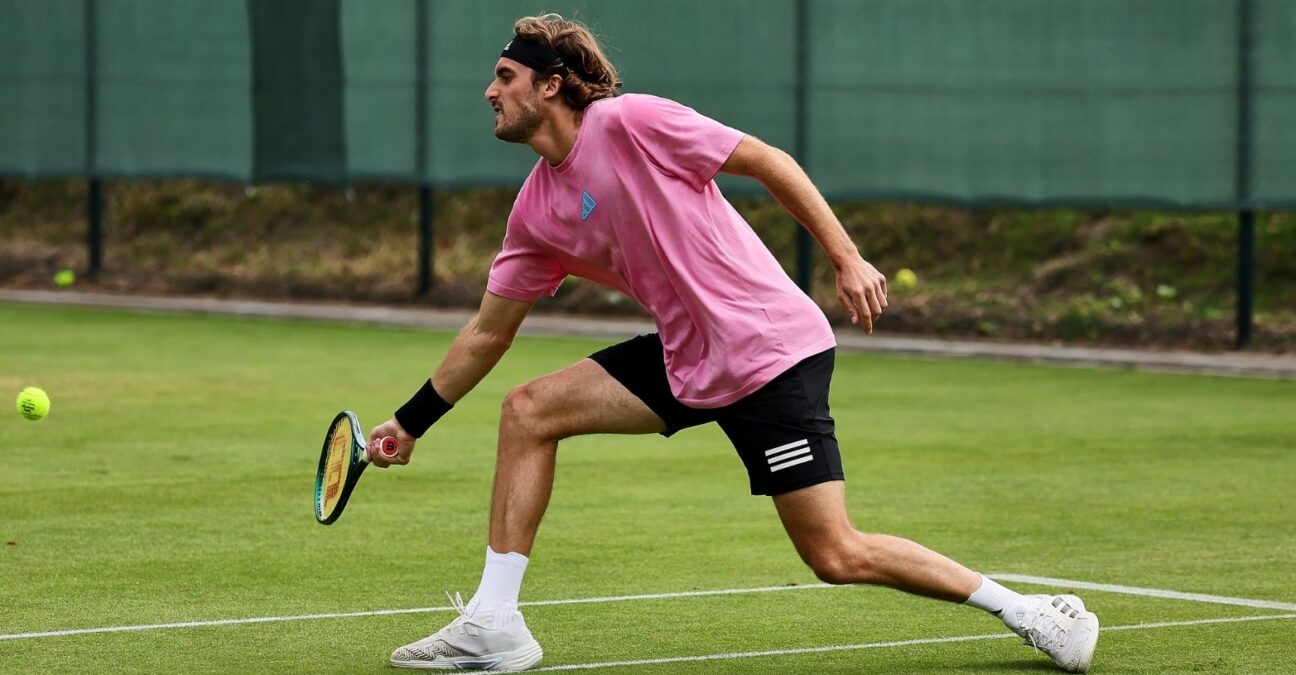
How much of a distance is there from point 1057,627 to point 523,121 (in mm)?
1844

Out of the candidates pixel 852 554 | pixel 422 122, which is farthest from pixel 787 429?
pixel 422 122

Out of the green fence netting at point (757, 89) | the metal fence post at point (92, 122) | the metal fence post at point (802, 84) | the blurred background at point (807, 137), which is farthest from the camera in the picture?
the metal fence post at point (92, 122)

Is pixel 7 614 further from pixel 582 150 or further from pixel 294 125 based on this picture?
pixel 294 125

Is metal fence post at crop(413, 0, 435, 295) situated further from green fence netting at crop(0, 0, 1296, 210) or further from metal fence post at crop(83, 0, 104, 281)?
metal fence post at crop(83, 0, 104, 281)

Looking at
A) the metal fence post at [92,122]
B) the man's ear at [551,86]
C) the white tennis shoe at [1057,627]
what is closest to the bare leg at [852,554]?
the white tennis shoe at [1057,627]

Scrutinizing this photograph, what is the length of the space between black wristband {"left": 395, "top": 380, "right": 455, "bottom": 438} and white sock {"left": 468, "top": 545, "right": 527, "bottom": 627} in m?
0.45

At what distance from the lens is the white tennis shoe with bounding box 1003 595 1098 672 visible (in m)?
5.85

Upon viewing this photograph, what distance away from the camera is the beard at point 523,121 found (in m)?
5.82

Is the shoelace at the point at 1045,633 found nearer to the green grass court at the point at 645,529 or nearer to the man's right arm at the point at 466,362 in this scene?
the green grass court at the point at 645,529

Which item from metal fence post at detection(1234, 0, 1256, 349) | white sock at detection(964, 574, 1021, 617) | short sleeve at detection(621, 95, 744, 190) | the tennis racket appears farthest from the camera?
metal fence post at detection(1234, 0, 1256, 349)

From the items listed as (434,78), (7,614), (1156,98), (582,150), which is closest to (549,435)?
(582,150)

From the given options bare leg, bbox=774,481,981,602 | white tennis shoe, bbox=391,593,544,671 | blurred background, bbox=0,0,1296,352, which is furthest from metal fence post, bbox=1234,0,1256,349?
white tennis shoe, bbox=391,593,544,671

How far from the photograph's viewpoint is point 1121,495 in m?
9.37

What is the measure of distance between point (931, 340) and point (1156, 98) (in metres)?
2.33
